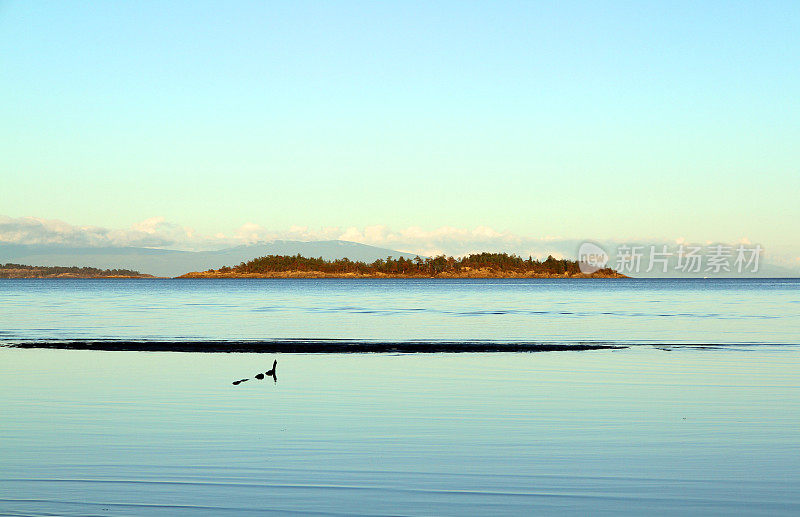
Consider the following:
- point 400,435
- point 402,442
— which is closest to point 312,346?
point 400,435

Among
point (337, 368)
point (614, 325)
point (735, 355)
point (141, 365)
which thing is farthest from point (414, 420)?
point (614, 325)

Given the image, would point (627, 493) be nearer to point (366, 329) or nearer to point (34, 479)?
point (34, 479)

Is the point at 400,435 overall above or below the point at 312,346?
above

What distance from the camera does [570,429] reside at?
16.2m

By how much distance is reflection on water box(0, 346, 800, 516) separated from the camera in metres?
11.1

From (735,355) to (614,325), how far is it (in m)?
22.4

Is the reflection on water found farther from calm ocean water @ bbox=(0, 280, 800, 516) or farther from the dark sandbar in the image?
the dark sandbar

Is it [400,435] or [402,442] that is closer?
[402,442]

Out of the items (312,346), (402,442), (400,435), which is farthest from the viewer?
(312,346)

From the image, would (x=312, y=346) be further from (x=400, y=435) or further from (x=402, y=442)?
(x=402, y=442)

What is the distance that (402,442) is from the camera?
1488 cm

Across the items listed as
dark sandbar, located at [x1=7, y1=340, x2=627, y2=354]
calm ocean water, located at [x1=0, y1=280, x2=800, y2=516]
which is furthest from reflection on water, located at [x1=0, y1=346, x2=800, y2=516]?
dark sandbar, located at [x1=7, y1=340, x2=627, y2=354]

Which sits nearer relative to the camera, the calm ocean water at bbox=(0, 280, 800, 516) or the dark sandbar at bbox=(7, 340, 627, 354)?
the calm ocean water at bbox=(0, 280, 800, 516)

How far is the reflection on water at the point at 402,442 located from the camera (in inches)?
439
